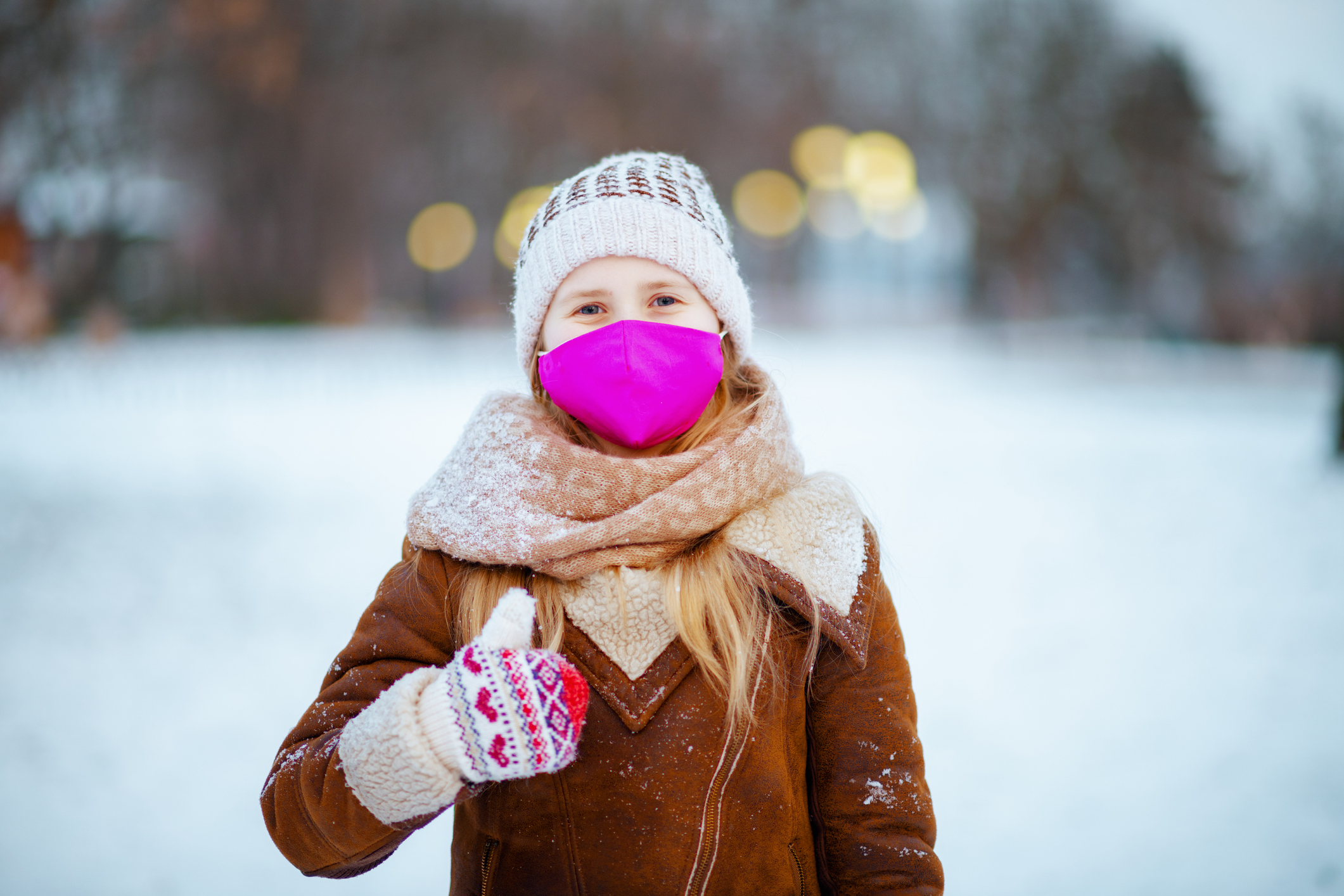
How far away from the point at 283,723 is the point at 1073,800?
341cm

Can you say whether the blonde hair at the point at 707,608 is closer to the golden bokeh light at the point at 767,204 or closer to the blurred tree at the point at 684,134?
the blurred tree at the point at 684,134

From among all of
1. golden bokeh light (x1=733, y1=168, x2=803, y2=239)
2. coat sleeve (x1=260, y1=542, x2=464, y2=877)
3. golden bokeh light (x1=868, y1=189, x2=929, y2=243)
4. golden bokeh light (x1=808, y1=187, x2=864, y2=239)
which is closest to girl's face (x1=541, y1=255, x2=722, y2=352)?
coat sleeve (x1=260, y1=542, x2=464, y2=877)

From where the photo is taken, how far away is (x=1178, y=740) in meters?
4.10

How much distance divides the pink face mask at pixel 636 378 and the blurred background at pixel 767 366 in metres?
0.46

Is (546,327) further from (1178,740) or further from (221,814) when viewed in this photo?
(1178,740)

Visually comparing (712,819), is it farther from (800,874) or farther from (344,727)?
(344,727)

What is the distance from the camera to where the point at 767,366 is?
1934 mm

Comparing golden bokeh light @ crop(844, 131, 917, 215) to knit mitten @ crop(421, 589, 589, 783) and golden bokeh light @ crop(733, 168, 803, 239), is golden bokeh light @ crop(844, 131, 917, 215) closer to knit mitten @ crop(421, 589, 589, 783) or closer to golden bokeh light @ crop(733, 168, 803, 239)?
golden bokeh light @ crop(733, 168, 803, 239)

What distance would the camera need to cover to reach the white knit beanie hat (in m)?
1.65

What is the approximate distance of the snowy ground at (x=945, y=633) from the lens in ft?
11.0

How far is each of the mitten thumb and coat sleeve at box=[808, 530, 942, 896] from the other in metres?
Answer: 0.52

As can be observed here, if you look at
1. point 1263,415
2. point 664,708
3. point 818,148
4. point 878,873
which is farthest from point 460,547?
point 818,148

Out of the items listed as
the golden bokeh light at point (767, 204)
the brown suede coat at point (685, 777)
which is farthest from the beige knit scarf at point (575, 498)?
the golden bokeh light at point (767, 204)

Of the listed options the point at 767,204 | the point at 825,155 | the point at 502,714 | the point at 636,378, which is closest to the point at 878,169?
the point at 825,155
